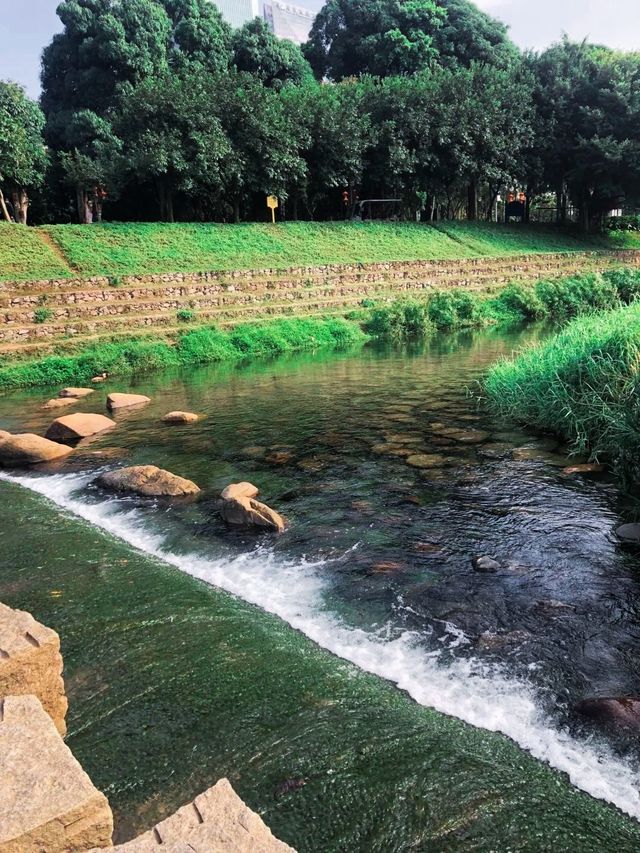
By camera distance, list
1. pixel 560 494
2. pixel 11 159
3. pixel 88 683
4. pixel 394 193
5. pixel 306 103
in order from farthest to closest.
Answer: pixel 394 193 → pixel 306 103 → pixel 11 159 → pixel 560 494 → pixel 88 683

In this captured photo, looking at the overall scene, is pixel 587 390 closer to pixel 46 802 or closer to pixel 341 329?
pixel 46 802

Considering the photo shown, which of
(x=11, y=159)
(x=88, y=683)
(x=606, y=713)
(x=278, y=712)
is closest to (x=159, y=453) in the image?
(x=88, y=683)

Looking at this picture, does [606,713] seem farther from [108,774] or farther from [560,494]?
[560,494]

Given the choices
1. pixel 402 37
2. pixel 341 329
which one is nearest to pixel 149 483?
pixel 341 329

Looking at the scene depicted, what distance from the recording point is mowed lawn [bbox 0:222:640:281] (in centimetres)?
2212

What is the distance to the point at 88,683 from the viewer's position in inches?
170

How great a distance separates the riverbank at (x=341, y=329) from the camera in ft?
55.7

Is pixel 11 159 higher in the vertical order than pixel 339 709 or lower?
higher

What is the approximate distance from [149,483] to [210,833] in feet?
19.4

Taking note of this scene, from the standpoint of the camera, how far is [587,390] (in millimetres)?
9305

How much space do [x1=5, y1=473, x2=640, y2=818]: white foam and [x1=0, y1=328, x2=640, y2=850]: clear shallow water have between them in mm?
11

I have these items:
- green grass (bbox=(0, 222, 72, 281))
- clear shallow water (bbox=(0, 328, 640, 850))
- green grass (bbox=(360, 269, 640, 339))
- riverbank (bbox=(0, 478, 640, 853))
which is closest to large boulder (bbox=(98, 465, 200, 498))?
clear shallow water (bbox=(0, 328, 640, 850))

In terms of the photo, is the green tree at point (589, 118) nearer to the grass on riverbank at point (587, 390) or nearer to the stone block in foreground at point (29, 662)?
the grass on riverbank at point (587, 390)

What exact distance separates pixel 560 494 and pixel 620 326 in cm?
416
